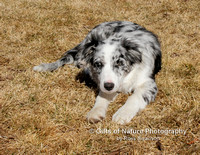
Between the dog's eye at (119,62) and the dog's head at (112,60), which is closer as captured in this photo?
the dog's head at (112,60)

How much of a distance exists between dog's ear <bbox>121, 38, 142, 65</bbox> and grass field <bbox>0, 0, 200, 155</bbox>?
25.2 inches

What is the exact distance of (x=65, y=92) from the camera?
13.5ft

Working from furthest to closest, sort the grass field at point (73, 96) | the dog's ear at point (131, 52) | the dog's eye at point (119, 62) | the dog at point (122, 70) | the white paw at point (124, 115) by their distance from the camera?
the dog's ear at point (131, 52)
the dog's eye at point (119, 62)
the dog at point (122, 70)
the white paw at point (124, 115)
the grass field at point (73, 96)

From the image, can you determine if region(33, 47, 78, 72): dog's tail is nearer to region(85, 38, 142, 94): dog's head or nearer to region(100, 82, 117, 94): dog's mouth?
region(85, 38, 142, 94): dog's head

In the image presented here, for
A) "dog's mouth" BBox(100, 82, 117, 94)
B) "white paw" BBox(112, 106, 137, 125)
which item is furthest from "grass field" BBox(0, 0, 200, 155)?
"dog's mouth" BBox(100, 82, 117, 94)

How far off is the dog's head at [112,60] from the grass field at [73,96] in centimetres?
48

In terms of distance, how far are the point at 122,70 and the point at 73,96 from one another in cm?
94

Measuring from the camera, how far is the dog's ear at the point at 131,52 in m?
3.88

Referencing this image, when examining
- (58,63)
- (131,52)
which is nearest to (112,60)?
(131,52)

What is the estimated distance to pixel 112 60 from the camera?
368 cm

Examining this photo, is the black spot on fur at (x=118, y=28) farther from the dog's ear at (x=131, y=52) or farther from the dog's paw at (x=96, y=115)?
the dog's paw at (x=96, y=115)

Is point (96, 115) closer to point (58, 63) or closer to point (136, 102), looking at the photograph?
point (136, 102)

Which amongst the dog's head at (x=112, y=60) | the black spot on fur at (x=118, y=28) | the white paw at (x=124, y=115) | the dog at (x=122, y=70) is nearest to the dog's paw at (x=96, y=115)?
the dog at (x=122, y=70)

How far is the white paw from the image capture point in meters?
3.27
